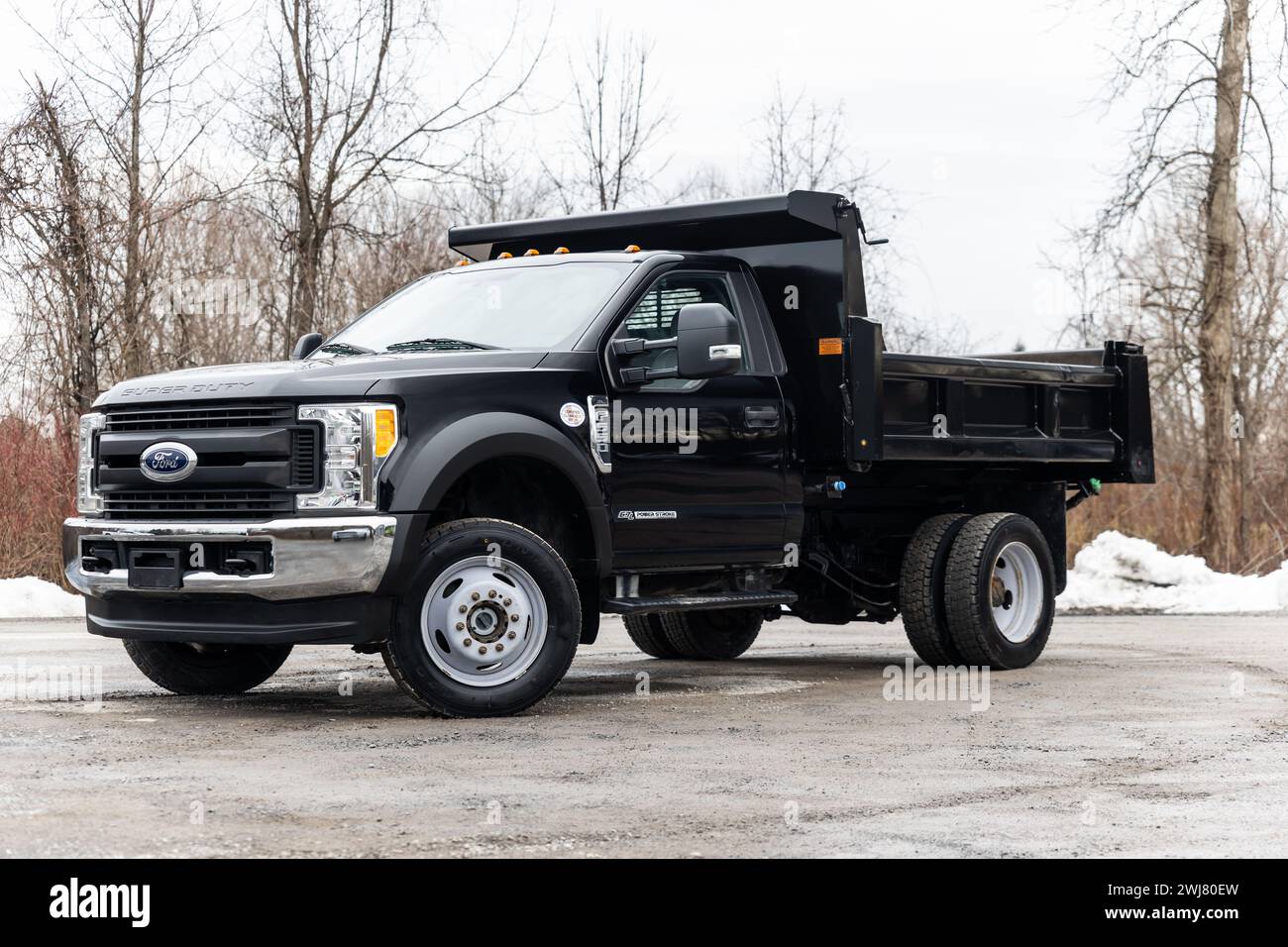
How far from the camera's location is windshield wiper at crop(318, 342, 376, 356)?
376 inches

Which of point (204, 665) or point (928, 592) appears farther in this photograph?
point (928, 592)

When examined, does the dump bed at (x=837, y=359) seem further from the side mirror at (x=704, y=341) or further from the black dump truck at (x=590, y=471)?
the side mirror at (x=704, y=341)

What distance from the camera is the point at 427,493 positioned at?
Result: 27.3 ft

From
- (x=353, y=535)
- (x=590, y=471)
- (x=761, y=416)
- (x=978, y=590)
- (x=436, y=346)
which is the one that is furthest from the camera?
(x=978, y=590)

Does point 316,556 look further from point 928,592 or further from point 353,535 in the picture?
point 928,592

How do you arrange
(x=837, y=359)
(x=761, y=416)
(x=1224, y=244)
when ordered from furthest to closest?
(x=1224, y=244)
(x=837, y=359)
(x=761, y=416)

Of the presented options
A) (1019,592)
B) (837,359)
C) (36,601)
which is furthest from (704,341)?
(36,601)

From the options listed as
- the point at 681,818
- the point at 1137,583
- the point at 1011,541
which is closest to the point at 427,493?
the point at 681,818

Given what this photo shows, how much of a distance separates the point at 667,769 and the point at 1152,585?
505 inches

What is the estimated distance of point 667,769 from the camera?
7.20 meters

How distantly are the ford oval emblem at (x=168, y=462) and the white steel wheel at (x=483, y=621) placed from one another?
1285mm

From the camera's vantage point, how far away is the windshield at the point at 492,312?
945 cm
